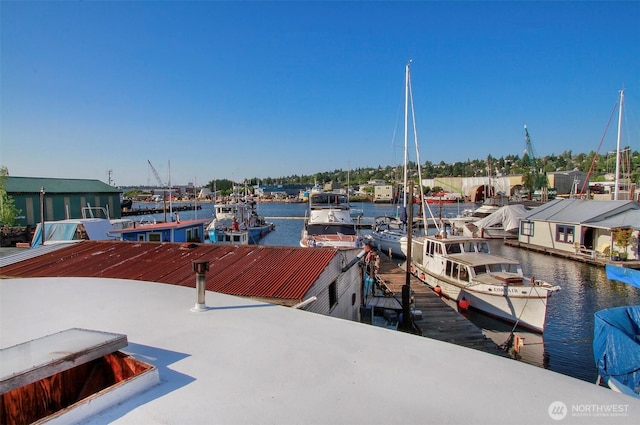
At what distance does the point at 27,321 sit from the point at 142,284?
2404mm

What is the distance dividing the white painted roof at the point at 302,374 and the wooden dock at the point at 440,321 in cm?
1071

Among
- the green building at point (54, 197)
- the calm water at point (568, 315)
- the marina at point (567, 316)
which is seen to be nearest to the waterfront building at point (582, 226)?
the marina at point (567, 316)

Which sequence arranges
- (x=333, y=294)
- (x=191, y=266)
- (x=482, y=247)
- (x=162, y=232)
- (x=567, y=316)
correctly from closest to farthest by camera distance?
(x=191, y=266), (x=333, y=294), (x=567, y=316), (x=482, y=247), (x=162, y=232)

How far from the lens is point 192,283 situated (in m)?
8.58

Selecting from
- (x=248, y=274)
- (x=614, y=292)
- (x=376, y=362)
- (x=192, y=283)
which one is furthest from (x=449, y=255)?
(x=376, y=362)

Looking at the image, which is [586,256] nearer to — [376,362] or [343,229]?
[343,229]

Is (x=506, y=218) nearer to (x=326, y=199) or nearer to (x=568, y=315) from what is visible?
(x=326, y=199)

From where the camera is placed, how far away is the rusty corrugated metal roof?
864cm

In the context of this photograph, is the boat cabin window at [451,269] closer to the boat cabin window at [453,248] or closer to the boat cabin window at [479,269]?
the boat cabin window at [453,248]

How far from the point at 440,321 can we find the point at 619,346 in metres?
6.75

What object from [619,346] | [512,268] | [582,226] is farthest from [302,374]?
[582,226]

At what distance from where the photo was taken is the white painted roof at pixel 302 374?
3.04 meters

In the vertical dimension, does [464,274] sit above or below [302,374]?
below

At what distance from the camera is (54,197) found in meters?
41.7
